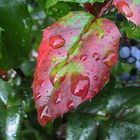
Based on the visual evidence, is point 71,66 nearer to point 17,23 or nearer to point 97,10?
point 97,10

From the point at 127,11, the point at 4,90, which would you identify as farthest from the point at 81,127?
the point at 127,11

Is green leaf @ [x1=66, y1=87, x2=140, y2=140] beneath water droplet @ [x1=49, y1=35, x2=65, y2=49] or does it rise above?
beneath

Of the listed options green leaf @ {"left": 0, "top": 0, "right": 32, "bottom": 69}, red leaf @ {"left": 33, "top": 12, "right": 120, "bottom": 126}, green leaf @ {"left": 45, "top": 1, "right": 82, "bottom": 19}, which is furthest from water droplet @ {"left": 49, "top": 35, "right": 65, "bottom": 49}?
green leaf @ {"left": 0, "top": 0, "right": 32, "bottom": 69}

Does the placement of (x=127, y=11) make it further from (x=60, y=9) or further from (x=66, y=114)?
(x=66, y=114)

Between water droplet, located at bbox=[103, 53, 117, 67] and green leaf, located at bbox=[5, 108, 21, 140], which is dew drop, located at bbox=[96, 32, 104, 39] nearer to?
water droplet, located at bbox=[103, 53, 117, 67]

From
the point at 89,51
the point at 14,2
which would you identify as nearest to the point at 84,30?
the point at 89,51

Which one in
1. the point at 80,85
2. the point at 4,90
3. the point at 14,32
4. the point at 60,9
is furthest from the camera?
the point at 4,90
